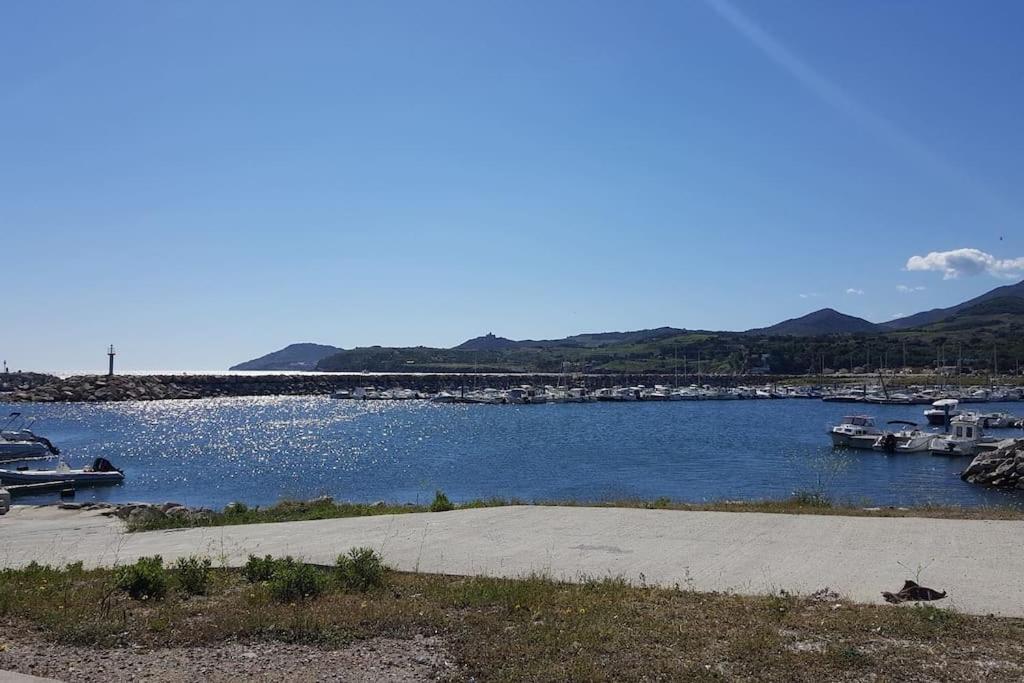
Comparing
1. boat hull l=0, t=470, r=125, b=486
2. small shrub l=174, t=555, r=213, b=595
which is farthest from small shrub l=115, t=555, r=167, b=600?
boat hull l=0, t=470, r=125, b=486

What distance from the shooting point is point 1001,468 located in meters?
36.5

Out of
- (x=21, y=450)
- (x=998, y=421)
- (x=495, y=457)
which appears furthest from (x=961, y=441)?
(x=21, y=450)

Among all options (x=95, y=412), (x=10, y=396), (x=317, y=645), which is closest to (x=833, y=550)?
(x=317, y=645)

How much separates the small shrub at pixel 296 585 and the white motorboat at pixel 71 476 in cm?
3651

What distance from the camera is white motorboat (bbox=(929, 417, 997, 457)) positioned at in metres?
48.2

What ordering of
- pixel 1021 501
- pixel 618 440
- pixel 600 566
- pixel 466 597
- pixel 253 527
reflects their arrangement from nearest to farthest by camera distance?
1. pixel 466 597
2. pixel 600 566
3. pixel 253 527
4. pixel 1021 501
5. pixel 618 440

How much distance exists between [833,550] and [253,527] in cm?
1212

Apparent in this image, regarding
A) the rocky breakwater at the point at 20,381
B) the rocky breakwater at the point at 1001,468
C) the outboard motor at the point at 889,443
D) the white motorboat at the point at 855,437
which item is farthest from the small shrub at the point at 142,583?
the rocky breakwater at the point at 20,381

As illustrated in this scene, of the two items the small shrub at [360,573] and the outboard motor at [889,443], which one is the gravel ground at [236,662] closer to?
the small shrub at [360,573]

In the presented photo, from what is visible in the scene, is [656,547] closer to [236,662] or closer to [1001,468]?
[236,662]

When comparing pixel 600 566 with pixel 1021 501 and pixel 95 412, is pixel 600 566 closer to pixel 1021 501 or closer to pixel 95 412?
pixel 1021 501

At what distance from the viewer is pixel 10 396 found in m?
126

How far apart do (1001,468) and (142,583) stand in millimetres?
37273

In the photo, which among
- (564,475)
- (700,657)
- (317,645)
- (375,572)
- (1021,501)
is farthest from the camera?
(564,475)
